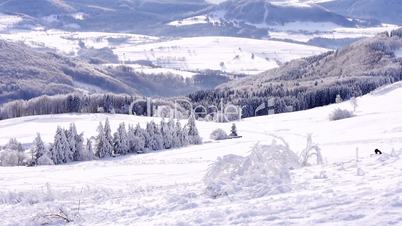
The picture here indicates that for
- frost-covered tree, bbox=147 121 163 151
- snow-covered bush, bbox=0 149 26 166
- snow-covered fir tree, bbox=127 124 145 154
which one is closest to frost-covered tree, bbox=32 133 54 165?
snow-covered bush, bbox=0 149 26 166

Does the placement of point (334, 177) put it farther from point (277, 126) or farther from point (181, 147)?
point (277, 126)

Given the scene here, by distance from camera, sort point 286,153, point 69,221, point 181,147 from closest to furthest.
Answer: point 69,221 → point 286,153 → point 181,147

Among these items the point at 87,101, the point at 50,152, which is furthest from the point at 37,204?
the point at 87,101

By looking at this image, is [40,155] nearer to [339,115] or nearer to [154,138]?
[154,138]

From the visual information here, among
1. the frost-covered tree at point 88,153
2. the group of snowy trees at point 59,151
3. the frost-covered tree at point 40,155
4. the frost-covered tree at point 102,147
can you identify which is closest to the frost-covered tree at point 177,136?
the frost-covered tree at point 102,147

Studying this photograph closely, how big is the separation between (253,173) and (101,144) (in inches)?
2107

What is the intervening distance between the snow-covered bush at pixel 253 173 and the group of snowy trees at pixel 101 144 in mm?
45406

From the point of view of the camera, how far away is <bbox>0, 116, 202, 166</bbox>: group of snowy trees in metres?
75.1

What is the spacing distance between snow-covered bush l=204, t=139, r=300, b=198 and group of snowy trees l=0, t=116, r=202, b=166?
149 feet

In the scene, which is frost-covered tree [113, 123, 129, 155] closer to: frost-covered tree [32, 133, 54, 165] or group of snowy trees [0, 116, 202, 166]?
group of snowy trees [0, 116, 202, 166]

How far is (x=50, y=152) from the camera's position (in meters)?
74.8

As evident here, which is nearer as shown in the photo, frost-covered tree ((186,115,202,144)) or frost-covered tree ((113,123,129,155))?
frost-covered tree ((113,123,129,155))

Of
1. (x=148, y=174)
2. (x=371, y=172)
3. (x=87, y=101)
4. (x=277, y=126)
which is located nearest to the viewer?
(x=371, y=172)

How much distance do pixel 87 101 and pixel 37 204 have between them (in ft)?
466
